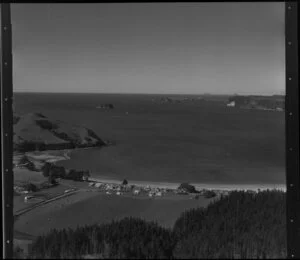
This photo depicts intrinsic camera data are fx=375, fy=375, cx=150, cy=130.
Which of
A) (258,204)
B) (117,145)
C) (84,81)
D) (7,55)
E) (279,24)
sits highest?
(279,24)

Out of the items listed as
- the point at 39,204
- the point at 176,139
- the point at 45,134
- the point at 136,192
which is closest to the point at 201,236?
the point at 136,192

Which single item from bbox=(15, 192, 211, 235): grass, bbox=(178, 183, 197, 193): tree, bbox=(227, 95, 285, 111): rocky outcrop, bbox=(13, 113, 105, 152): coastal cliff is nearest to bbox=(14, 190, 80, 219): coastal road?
bbox=(15, 192, 211, 235): grass

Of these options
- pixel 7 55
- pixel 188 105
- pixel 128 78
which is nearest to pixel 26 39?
pixel 7 55

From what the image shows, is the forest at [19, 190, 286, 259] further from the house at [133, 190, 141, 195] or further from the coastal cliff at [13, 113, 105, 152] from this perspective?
the coastal cliff at [13, 113, 105, 152]

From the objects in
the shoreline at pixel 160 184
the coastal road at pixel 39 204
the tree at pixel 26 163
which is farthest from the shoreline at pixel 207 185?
the tree at pixel 26 163

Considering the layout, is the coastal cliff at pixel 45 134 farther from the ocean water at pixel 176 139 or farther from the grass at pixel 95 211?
the grass at pixel 95 211

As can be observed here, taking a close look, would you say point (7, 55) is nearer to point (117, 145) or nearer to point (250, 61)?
point (117, 145)
